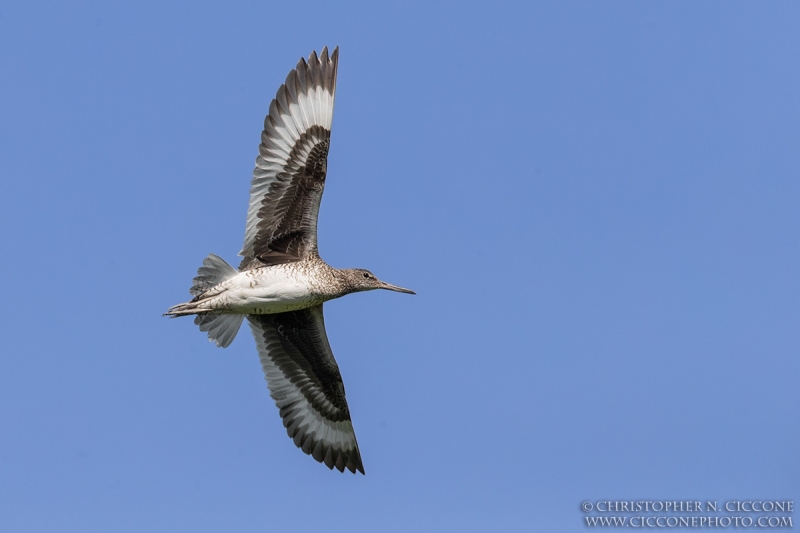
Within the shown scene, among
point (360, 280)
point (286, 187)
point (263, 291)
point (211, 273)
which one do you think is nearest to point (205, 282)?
point (211, 273)

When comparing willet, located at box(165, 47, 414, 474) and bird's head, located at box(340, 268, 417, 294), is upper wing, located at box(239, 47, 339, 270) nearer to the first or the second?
willet, located at box(165, 47, 414, 474)

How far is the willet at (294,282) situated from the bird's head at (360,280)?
0.01 meters

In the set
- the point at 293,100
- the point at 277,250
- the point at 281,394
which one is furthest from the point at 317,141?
the point at 281,394

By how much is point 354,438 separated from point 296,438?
75cm

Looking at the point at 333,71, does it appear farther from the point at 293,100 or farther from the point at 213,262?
the point at 213,262

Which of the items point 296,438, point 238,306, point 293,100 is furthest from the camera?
point 296,438

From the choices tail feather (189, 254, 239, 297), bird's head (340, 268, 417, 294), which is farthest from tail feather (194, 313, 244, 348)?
bird's head (340, 268, 417, 294)

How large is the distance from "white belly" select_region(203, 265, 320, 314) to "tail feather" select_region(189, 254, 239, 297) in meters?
0.09

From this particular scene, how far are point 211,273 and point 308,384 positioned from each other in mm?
2155

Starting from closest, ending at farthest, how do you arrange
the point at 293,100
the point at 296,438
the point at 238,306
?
the point at 238,306 < the point at 293,100 < the point at 296,438

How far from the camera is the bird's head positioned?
11.2 metres

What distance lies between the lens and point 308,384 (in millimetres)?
12312

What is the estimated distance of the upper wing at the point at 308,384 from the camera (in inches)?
471

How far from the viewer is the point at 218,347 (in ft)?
38.3
